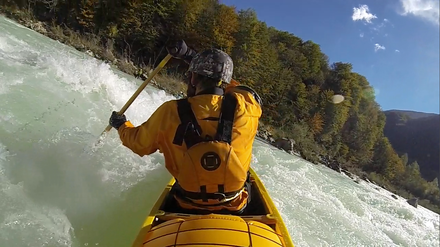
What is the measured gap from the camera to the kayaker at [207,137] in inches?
71.6

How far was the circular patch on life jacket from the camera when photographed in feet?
5.86

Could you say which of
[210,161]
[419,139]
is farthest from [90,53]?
[419,139]

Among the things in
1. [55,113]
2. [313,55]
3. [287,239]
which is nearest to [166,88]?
[55,113]

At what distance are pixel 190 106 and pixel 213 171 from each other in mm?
372

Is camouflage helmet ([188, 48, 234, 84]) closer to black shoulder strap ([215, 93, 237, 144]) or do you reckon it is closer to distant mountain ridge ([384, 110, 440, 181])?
black shoulder strap ([215, 93, 237, 144])

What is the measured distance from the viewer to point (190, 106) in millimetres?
1883

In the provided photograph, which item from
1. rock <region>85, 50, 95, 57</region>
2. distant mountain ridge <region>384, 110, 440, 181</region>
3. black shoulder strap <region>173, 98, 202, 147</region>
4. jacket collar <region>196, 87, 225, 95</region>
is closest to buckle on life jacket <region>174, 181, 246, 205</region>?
black shoulder strap <region>173, 98, 202, 147</region>

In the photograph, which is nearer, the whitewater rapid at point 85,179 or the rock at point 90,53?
the whitewater rapid at point 85,179

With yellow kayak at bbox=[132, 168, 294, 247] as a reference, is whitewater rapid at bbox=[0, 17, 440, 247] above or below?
below

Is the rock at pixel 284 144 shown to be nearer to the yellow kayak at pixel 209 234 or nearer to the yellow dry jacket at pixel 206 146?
the yellow dry jacket at pixel 206 146

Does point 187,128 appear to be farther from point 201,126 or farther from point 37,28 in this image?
point 37,28

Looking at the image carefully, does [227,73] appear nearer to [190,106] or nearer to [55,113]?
[190,106]

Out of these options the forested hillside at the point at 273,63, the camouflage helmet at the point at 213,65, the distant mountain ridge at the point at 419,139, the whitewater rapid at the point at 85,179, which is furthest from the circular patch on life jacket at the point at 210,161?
the distant mountain ridge at the point at 419,139

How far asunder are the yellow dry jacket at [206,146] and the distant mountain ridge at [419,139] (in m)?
68.0
